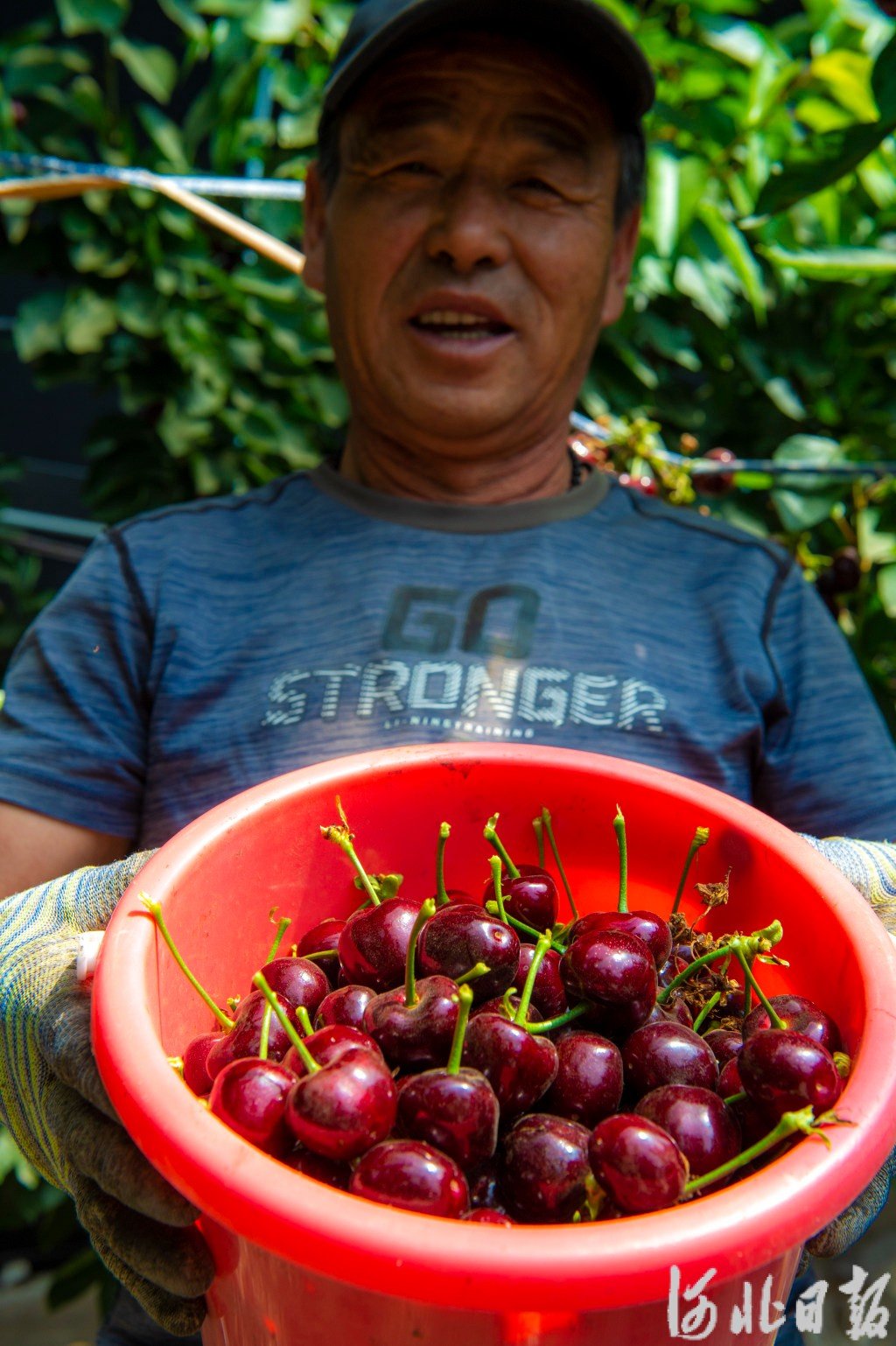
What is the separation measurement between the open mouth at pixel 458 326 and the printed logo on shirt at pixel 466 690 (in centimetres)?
37

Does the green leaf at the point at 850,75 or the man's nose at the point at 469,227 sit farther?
the green leaf at the point at 850,75

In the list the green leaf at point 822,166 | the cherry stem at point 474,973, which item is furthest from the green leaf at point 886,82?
the cherry stem at point 474,973

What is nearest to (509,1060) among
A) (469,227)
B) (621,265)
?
(469,227)

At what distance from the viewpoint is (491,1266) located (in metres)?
0.50

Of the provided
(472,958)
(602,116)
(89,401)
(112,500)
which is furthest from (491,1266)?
(89,401)

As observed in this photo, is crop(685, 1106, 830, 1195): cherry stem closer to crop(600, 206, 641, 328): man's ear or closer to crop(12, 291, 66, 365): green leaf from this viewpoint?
crop(600, 206, 641, 328): man's ear

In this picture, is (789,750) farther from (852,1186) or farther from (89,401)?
(89,401)

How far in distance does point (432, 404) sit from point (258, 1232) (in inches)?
43.1

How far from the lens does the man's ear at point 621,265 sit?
1.60 meters

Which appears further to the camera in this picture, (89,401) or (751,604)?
(89,401)

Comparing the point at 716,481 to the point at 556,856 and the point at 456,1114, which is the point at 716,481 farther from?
the point at 456,1114

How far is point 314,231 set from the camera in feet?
5.34

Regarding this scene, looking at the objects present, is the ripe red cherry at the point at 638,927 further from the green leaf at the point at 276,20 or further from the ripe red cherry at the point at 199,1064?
the green leaf at the point at 276,20

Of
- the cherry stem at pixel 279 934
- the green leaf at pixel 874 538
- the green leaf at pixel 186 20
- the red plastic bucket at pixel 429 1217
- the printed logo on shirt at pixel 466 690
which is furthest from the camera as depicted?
the green leaf at pixel 186 20
